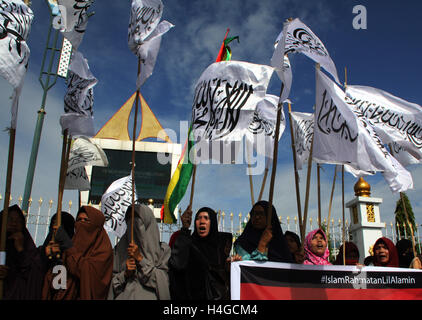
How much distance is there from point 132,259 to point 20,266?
0.95 m

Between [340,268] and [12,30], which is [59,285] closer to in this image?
[12,30]

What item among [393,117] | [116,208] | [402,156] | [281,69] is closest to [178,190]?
[116,208]

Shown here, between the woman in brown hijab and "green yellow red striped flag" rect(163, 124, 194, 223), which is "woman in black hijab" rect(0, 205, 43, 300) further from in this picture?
"green yellow red striped flag" rect(163, 124, 194, 223)

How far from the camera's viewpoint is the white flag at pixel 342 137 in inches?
128

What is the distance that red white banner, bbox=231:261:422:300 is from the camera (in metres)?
2.94

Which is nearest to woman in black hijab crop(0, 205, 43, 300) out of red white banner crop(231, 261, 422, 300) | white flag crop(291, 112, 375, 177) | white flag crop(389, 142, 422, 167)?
red white banner crop(231, 261, 422, 300)

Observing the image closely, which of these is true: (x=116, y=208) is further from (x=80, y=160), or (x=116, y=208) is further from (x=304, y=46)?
(x=304, y=46)

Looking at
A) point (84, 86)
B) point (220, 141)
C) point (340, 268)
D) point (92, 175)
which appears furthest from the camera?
point (92, 175)

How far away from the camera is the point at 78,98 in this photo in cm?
412

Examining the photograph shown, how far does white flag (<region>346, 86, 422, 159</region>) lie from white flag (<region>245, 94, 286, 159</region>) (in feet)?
4.10
